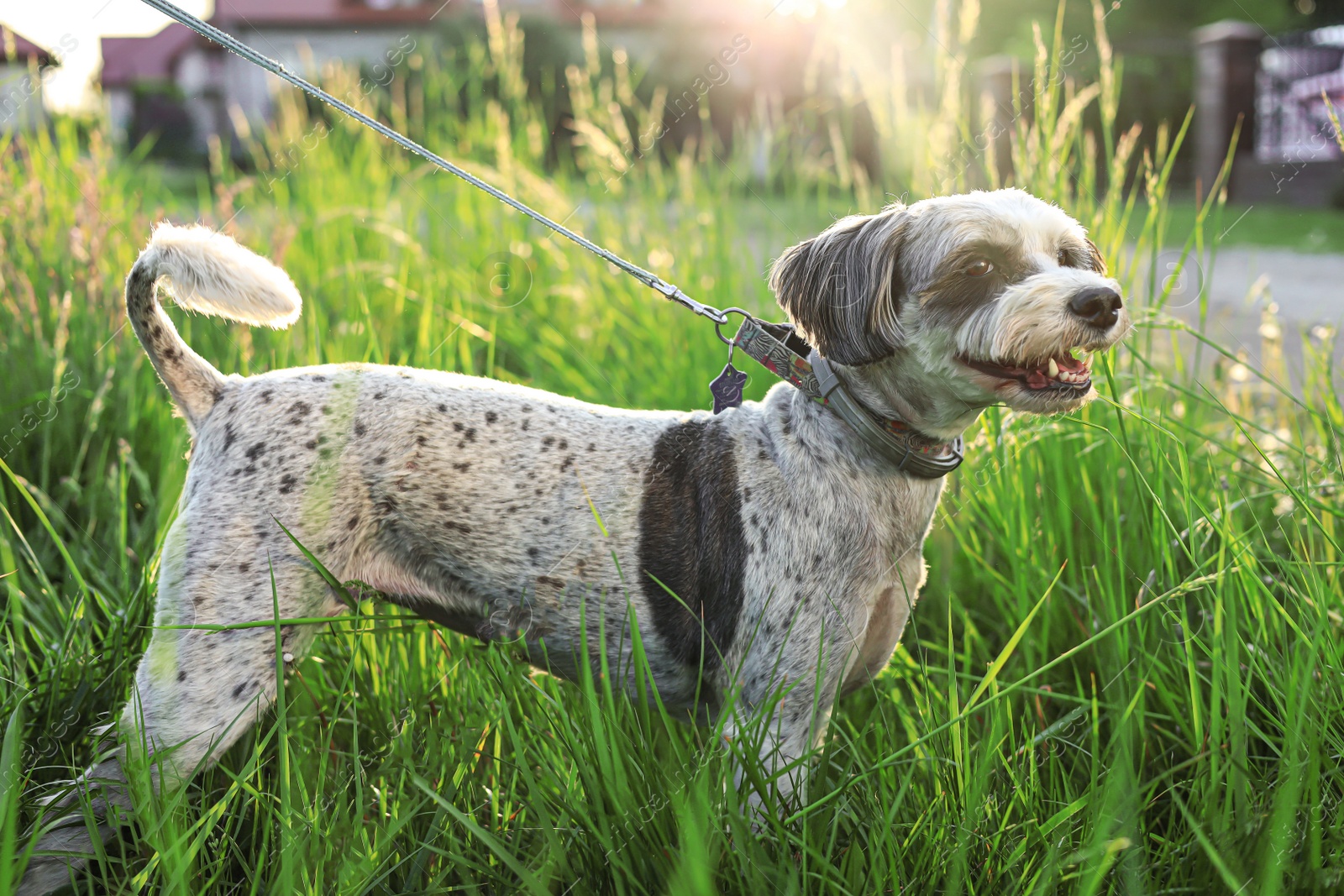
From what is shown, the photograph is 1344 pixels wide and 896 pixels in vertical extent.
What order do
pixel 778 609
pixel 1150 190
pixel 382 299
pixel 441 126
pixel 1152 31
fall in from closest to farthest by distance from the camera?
pixel 778 609 → pixel 1150 190 → pixel 382 299 → pixel 441 126 → pixel 1152 31

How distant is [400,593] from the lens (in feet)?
7.30

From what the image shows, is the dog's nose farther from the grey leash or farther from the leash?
the grey leash

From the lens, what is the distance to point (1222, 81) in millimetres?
14320

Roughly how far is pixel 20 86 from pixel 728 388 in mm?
4896

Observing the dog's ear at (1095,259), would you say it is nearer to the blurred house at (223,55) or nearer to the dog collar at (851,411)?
the dog collar at (851,411)

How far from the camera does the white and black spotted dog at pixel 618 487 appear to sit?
2.00m

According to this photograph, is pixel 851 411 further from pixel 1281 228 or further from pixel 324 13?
pixel 324 13

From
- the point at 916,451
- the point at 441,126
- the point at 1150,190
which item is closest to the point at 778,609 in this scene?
the point at 916,451

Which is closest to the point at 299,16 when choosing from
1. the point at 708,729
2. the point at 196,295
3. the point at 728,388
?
the point at 196,295

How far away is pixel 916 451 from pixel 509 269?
3.68 metres

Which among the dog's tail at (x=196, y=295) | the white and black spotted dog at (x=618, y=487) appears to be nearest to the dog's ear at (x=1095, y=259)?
the white and black spotted dog at (x=618, y=487)

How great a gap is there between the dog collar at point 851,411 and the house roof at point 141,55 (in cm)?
4636

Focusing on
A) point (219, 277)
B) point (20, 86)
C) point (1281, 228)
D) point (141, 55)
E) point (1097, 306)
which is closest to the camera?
point (1097, 306)

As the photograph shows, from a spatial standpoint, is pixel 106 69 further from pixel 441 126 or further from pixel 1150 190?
pixel 1150 190
